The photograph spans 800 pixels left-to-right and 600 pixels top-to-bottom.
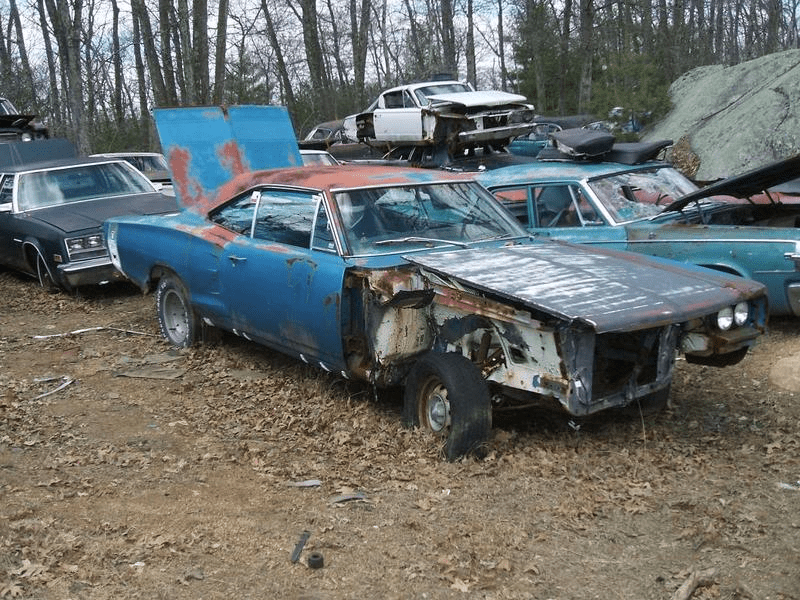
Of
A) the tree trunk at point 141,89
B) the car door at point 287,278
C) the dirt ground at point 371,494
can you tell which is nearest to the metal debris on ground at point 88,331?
the dirt ground at point 371,494

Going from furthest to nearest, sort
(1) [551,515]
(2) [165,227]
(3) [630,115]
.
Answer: (3) [630,115], (2) [165,227], (1) [551,515]

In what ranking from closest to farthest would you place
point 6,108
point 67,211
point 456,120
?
point 67,211 → point 456,120 → point 6,108

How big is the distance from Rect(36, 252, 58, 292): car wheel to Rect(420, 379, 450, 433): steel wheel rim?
21.3ft

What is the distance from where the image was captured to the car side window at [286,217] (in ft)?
20.0

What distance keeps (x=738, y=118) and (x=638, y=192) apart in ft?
32.7

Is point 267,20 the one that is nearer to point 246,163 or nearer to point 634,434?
point 246,163

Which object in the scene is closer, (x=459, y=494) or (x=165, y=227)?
(x=459, y=494)

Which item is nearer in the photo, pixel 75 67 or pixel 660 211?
pixel 660 211

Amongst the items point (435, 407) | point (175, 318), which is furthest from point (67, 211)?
point (435, 407)

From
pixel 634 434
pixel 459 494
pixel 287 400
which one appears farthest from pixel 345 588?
pixel 287 400

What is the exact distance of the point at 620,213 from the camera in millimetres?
7910

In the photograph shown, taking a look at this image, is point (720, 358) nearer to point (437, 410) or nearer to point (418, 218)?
point (437, 410)

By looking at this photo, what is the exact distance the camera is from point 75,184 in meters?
10.9

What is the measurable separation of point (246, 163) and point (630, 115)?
12.9m
